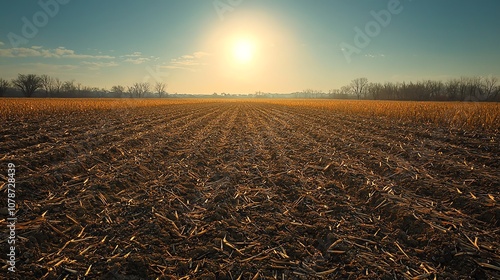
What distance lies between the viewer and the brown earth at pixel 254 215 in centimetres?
285

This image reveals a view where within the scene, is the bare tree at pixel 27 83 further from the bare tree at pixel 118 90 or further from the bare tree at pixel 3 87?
the bare tree at pixel 118 90

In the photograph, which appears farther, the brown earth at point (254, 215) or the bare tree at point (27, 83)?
the bare tree at point (27, 83)

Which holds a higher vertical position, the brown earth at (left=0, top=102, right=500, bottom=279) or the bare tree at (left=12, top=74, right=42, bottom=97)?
the bare tree at (left=12, top=74, right=42, bottom=97)

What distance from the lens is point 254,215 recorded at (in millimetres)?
4199

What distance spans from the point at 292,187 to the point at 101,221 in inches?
145

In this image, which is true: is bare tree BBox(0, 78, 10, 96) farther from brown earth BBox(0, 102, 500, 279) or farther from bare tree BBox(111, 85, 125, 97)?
brown earth BBox(0, 102, 500, 279)

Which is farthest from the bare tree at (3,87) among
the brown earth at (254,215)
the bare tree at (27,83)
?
the brown earth at (254,215)

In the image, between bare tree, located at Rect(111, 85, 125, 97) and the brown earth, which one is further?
bare tree, located at Rect(111, 85, 125, 97)

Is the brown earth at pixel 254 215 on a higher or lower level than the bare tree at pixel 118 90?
lower

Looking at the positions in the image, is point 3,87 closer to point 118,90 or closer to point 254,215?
point 118,90

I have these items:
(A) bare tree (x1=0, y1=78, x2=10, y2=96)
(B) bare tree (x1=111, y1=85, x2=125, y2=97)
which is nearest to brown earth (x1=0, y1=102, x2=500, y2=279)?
(A) bare tree (x1=0, y1=78, x2=10, y2=96)

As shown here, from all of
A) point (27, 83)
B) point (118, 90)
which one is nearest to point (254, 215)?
point (27, 83)

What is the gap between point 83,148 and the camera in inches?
319

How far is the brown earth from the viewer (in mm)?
2850
